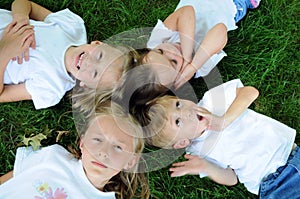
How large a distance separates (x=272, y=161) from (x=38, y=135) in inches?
35.3

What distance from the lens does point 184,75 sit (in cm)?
185

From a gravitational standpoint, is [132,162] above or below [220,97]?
below

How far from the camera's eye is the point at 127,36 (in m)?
2.02

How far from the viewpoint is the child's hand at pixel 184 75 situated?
6.04 feet

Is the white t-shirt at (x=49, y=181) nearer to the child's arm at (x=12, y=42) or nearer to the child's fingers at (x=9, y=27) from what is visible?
the child's arm at (x=12, y=42)

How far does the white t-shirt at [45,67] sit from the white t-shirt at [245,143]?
1.80 ft

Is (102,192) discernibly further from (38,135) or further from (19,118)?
(19,118)

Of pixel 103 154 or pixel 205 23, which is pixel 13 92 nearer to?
pixel 103 154

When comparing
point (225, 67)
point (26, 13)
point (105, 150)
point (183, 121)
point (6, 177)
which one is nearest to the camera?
point (105, 150)

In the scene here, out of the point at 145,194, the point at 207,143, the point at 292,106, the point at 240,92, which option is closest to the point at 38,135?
the point at 145,194

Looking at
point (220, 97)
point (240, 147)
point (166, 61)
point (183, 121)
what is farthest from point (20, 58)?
point (240, 147)

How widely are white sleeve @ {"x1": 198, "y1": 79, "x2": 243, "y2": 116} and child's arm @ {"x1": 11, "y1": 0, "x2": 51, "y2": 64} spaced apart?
68 centimetres

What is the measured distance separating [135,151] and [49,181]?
331mm

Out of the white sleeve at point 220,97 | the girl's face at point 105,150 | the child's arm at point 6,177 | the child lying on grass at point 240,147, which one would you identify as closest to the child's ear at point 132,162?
the girl's face at point 105,150
